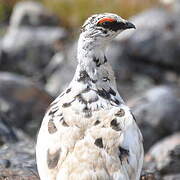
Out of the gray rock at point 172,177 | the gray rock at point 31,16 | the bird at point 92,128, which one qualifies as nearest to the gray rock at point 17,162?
the bird at point 92,128

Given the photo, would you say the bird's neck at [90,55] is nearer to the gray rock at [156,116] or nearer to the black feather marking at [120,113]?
the black feather marking at [120,113]

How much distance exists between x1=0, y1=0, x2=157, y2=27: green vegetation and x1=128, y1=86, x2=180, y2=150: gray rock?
6.21m

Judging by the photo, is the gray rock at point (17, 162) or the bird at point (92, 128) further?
the gray rock at point (17, 162)

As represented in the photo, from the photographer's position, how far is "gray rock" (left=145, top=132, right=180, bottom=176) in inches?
339

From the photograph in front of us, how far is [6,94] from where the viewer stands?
35.7 feet

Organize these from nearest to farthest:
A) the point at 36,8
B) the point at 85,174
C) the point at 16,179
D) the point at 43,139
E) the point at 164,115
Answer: the point at 85,174 < the point at 43,139 < the point at 16,179 < the point at 164,115 < the point at 36,8

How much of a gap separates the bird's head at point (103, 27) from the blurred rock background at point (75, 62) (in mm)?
2178

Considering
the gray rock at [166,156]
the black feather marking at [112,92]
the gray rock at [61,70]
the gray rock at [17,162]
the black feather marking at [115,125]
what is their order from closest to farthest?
the black feather marking at [115,125] → the black feather marking at [112,92] → the gray rock at [17,162] → the gray rock at [166,156] → the gray rock at [61,70]

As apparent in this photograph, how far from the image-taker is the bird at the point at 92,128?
15.5 ft

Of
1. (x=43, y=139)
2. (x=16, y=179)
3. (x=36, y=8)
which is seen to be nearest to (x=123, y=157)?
(x=43, y=139)

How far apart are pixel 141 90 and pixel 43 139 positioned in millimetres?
8555

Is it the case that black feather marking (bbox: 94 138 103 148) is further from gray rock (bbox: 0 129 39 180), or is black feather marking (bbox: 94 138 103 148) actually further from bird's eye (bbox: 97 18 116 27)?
gray rock (bbox: 0 129 39 180)

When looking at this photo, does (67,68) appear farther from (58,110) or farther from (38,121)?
(58,110)

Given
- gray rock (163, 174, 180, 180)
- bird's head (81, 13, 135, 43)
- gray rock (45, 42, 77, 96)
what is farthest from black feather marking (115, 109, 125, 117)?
gray rock (45, 42, 77, 96)
